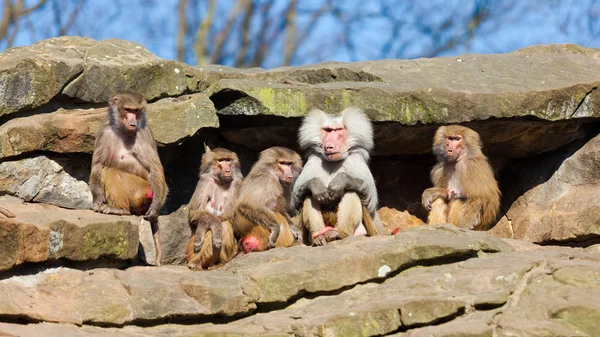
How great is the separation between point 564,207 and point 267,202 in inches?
148

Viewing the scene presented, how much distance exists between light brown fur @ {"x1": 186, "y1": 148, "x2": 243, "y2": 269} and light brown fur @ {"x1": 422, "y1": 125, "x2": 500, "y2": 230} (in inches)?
84.9

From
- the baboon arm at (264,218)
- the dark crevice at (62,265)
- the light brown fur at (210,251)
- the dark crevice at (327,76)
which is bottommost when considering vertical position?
the dark crevice at (62,265)

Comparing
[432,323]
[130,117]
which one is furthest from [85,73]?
[432,323]

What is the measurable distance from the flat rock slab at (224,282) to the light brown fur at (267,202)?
1.20 m

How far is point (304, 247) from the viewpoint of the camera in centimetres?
917

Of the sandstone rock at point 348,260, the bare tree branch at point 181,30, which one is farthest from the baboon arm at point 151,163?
the bare tree branch at point 181,30

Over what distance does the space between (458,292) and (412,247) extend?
0.77m

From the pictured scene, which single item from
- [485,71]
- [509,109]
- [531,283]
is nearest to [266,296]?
[531,283]

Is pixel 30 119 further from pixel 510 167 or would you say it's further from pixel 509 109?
pixel 510 167

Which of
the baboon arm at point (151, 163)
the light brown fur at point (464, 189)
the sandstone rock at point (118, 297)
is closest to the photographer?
the sandstone rock at point (118, 297)

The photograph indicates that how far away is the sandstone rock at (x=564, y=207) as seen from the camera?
1117 centimetres

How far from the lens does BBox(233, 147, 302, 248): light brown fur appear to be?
10086 mm

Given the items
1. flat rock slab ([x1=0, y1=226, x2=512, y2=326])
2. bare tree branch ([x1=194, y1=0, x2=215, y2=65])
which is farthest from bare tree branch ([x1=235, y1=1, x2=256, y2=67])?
flat rock slab ([x1=0, y1=226, x2=512, y2=326])

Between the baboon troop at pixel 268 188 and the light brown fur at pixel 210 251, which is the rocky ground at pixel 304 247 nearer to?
the baboon troop at pixel 268 188
